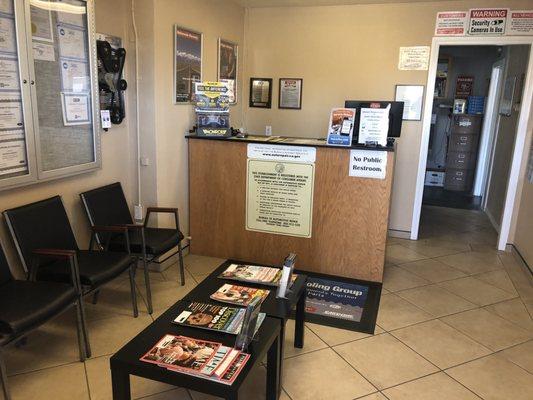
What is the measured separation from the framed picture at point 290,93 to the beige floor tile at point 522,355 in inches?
129

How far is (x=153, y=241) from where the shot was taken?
123 inches

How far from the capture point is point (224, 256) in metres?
4.01

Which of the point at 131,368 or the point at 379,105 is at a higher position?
the point at 379,105

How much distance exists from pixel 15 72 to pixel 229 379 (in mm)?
2138

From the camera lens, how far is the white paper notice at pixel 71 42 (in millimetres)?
2807

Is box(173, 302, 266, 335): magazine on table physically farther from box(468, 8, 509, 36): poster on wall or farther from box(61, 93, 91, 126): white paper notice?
box(468, 8, 509, 36): poster on wall

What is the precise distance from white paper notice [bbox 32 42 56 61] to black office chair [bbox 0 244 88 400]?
120cm

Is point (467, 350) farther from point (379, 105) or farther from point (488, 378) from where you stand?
point (379, 105)

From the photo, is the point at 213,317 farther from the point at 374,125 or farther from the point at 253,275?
the point at 374,125

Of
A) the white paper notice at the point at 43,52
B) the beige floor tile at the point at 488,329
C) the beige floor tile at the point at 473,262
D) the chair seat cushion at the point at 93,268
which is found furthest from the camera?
the beige floor tile at the point at 473,262

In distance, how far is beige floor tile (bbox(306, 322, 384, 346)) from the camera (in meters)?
2.71

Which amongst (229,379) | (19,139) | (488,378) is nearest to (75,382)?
(229,379)

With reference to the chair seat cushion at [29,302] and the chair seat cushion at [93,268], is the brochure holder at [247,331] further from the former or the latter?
the chair seat cushion at [93,268]

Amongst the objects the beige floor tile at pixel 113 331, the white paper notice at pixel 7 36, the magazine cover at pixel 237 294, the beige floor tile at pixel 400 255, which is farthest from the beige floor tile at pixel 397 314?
the white paper notice at pixel 7 36
